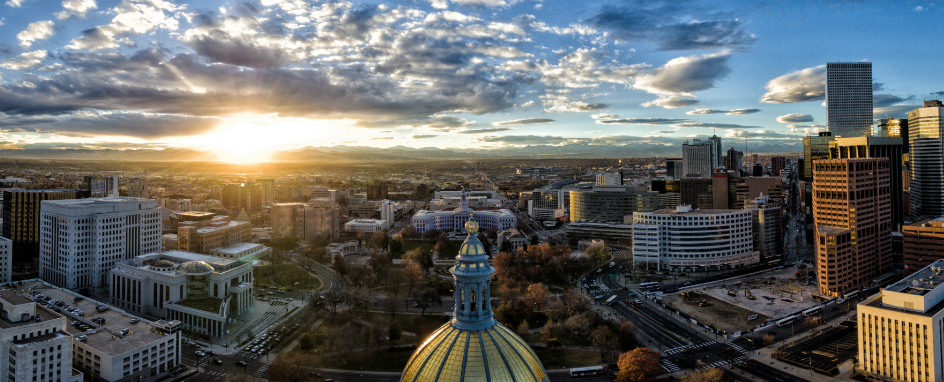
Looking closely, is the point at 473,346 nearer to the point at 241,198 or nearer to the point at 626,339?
the point at 626,339

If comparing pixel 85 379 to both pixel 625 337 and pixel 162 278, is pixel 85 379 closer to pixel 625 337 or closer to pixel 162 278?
pixel 162 278

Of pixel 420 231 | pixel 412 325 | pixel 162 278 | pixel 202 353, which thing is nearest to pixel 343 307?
pixel 412 325

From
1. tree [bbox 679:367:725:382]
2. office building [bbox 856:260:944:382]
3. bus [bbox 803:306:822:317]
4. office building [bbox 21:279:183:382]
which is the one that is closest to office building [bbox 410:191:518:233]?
bus [bbox 803:306:822:317]

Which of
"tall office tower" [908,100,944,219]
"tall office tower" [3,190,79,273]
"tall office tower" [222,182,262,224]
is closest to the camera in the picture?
"tall office tower" [3,190,79,273]

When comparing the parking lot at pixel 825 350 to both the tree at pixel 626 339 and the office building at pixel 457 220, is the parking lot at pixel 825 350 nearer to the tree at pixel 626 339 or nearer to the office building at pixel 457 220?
the tree at pixel 626 339

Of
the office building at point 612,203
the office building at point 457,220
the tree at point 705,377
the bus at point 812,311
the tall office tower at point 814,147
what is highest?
the tall office tower at point 814,147

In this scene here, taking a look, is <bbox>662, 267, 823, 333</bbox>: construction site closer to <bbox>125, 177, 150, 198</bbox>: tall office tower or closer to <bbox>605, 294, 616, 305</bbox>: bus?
<bbox>605, 294, 616, 305</bbox>: bus

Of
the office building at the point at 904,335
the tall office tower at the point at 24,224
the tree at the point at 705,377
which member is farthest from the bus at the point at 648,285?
the tall office tower at the point at 24,224
